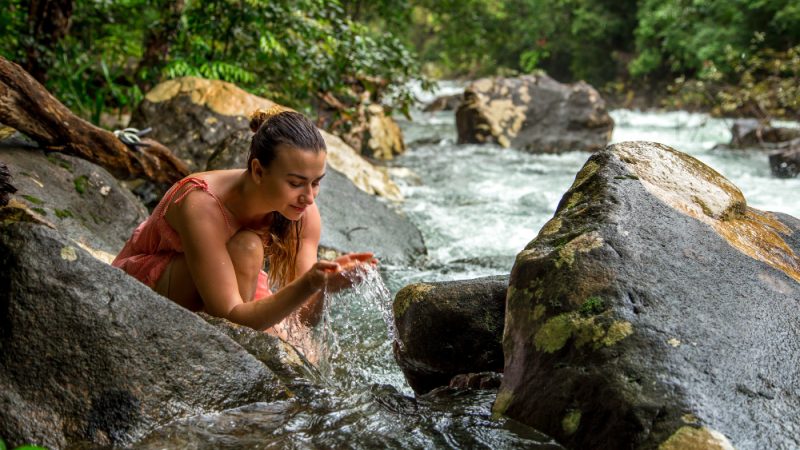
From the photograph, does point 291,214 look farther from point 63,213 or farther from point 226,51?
point 226,51

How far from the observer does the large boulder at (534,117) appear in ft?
37.7

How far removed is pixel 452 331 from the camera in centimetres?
298

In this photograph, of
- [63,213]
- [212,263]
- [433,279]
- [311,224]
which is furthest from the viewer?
[433,279]

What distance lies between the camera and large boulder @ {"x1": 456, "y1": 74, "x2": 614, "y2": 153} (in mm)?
11492

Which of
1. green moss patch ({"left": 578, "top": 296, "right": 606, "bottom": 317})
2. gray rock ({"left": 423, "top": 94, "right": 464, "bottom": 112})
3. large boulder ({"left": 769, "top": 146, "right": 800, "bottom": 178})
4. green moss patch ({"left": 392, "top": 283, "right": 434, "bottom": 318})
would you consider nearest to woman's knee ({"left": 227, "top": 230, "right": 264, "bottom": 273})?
green moss patch ({"left": 392, "top": 283, "right": 434, "bottom": 318})

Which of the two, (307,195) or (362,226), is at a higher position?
(307,195)

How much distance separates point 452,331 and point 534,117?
9.60 metres

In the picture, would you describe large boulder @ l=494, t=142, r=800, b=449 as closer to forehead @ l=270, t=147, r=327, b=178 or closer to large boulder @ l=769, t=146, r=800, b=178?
forehead @ l=270, t=147, r=327, b=178

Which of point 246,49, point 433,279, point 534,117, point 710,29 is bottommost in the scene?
point 534,117

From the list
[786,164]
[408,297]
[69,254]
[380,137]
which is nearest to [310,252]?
[408,297]

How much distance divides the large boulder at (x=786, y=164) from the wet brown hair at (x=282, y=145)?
7.82 metres

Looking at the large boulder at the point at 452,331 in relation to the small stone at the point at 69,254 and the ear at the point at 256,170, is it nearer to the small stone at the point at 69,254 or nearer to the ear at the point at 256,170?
the ear at the point at 256,170

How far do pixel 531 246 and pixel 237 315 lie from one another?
3.66 feet

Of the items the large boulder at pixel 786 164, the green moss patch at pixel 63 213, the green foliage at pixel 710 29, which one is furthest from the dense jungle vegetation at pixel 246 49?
the green moss patch at pixel 63 213
